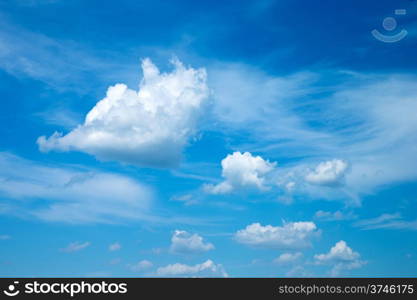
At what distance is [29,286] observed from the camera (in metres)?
46.4

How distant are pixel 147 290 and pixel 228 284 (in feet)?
30.4

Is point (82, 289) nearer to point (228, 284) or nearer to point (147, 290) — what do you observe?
point (147, 290)

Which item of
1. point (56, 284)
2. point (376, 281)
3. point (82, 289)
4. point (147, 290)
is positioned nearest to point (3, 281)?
point (56, 284)

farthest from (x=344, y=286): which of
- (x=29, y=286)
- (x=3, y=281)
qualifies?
(x=3, y=281)

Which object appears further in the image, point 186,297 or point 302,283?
point 302,283

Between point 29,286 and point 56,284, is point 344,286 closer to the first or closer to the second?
point 56,284

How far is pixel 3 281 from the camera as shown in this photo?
47.4m

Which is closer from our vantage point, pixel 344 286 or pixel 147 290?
pixel 147 290

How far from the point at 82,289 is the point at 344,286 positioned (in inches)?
1236

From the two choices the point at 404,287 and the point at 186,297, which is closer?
the point at 186,297

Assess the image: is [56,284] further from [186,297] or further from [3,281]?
[186,297]

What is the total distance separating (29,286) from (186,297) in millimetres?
17958

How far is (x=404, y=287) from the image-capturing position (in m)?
51.6

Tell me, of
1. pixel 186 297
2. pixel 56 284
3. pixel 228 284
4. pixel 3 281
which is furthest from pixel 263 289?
pixel 3 281
